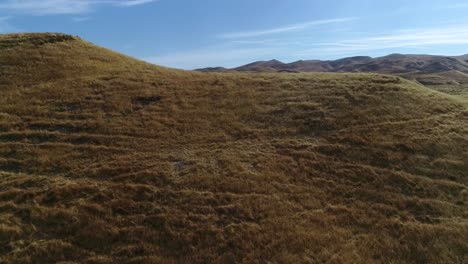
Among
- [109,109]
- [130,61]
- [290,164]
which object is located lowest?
[290,164]

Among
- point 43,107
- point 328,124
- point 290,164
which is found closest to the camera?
point 290,164

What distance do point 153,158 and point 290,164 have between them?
7.91 meters

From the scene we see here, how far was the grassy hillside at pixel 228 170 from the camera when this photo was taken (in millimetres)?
16969

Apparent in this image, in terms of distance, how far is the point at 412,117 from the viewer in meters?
30.2

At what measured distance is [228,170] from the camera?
22.8 m

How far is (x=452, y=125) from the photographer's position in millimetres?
29328

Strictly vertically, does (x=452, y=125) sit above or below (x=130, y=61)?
below

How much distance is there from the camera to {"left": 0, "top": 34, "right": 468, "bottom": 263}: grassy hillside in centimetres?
1697

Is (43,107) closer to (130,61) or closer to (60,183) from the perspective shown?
(60,183)

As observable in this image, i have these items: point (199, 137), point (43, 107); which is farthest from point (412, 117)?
point (43, 107)

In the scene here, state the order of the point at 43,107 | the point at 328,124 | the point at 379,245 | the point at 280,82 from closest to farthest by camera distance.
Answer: the point at 379,245 → the point at 328,124 → the point at 43,107 → the point at 280,82

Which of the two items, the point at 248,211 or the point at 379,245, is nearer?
the point at 379,245

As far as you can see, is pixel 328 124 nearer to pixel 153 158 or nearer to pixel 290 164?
pixel 290 164

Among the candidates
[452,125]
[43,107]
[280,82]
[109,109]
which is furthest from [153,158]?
[452,125]
